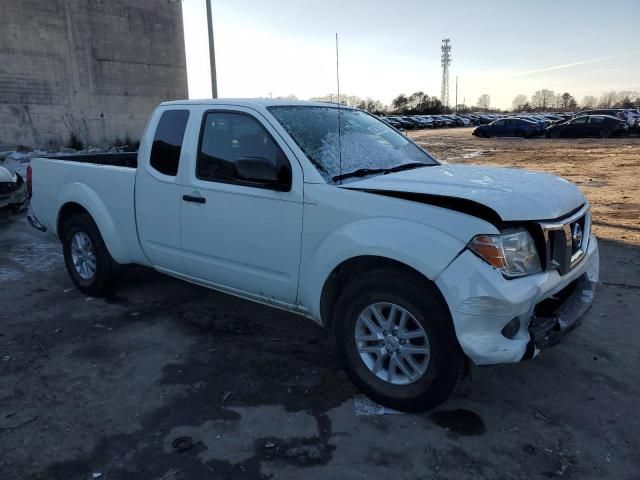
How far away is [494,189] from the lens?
3119mm

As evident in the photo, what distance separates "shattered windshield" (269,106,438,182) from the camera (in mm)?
3605

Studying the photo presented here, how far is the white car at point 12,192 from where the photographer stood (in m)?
8.85

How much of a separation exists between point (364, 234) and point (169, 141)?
2.14 meters

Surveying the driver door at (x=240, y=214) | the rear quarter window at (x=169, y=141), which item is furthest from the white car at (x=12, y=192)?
the driver door at (x=240, y=214)

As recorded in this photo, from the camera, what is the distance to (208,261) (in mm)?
4066

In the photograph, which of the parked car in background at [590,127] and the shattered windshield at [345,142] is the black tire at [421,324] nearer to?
the shattered windshield at [345,142]

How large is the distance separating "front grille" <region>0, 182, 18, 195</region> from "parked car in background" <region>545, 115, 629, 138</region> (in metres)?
32.2

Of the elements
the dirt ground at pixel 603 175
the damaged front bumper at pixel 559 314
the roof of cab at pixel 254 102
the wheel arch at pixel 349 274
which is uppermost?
the roof of cab at pixel 254 102

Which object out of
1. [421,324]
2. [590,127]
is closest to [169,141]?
[421,324]

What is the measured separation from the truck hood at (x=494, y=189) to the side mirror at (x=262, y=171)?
442mm

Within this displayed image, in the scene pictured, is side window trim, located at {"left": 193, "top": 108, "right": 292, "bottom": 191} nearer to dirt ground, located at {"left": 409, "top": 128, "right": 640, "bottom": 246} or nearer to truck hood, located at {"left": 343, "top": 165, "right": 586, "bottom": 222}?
truck hood, located at {"left": 343, "top": 165, "right": 586, "bottom": 222}

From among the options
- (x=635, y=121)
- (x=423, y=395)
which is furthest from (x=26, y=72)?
(x=635, y=121)

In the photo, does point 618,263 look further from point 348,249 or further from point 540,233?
point 348,249

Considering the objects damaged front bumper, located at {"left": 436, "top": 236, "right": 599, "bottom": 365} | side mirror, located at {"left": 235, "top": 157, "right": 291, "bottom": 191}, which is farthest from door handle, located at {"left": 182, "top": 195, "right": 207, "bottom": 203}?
damaged front bumper, located at {"left": 436, "top": 236, "right": 599, "bottom": 365}
